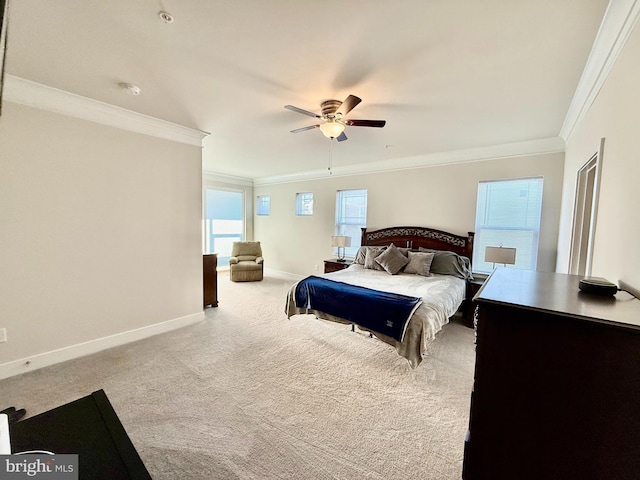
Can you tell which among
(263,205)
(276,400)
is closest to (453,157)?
(276,400)

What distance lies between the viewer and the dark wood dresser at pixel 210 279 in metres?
4.30

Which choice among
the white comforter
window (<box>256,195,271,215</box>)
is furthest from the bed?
window (<box>256,195,271,215</box>)

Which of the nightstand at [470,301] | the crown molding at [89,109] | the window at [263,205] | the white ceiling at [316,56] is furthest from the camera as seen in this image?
the window at [263,205]

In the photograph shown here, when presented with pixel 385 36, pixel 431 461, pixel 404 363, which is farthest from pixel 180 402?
pixel 385 36

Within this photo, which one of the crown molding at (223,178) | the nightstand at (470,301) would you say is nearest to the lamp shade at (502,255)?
the nightstand at (470,301)

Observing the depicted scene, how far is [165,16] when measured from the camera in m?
1.58

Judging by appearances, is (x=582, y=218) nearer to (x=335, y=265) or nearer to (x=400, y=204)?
(x=400, y=204)

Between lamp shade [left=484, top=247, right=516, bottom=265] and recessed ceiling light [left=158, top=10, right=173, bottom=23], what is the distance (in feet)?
Result: 13.5

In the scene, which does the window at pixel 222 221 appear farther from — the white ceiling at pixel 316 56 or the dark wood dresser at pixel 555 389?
the dark wood dresser at pixel 555 389

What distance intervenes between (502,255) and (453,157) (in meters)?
1.82

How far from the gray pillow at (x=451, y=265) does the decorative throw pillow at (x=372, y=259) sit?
34.5 inches

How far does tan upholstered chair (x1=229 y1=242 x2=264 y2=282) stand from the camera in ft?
20.3

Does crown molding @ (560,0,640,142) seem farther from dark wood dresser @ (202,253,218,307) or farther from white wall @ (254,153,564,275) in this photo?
dark wood dresser @ (202,253,218,307)

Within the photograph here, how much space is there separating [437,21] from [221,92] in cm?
188
